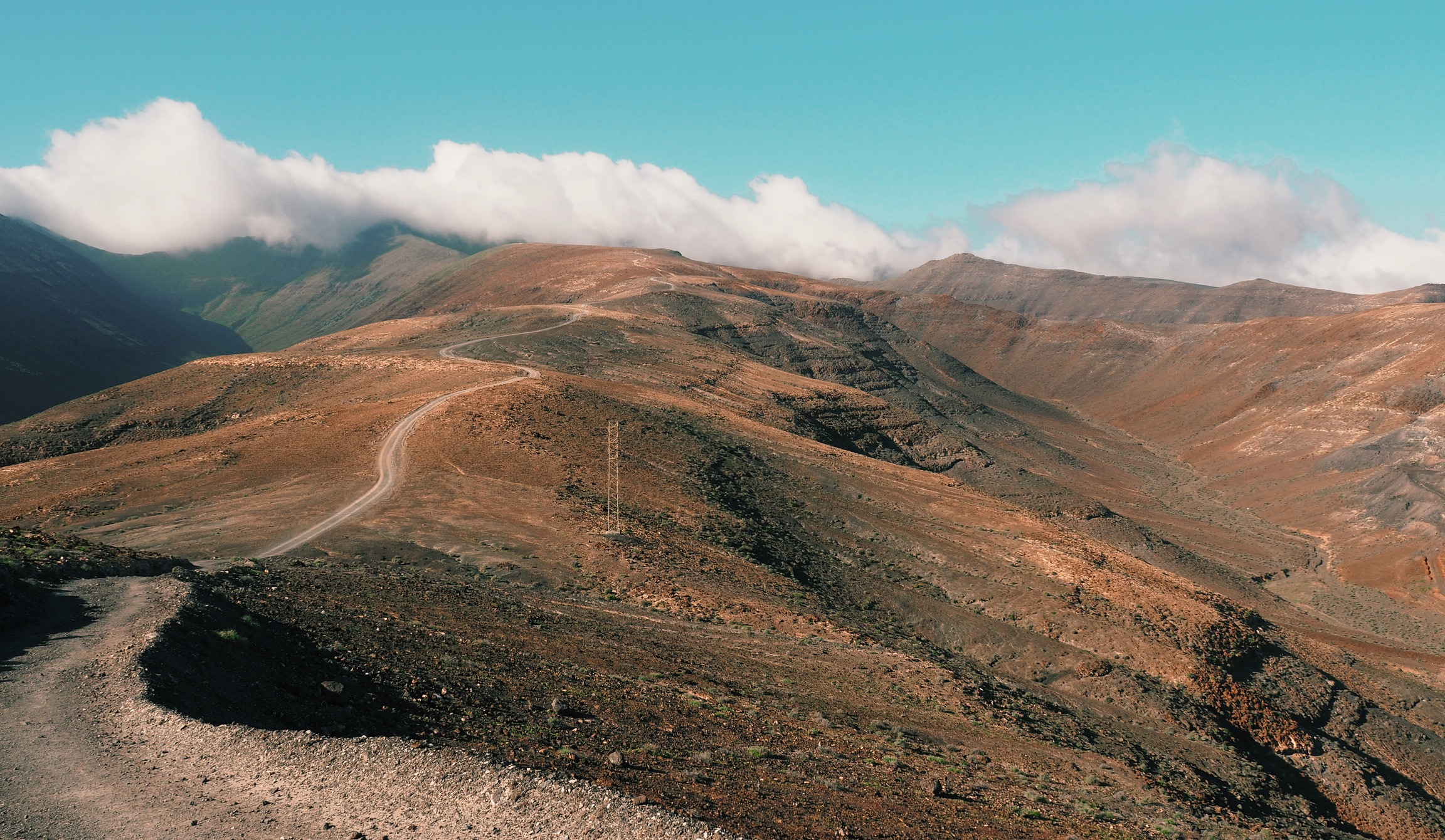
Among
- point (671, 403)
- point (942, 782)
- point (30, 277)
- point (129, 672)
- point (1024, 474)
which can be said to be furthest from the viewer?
point (30, 277)

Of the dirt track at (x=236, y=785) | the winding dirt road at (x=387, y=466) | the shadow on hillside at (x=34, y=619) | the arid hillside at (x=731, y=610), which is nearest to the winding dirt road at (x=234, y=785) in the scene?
the dirt track at (x=236, y=785)

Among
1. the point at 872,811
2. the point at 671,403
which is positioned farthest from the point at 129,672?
the point at 671,403

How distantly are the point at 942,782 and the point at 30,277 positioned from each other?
237750 millimetres

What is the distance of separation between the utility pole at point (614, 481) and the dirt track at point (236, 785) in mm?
25225

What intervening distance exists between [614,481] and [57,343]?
533 ft

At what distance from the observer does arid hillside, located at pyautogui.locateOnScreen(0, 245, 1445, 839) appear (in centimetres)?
1641

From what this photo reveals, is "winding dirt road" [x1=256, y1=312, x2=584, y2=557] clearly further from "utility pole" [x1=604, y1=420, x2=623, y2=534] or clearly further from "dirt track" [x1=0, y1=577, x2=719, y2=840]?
"dirt track" [x1=0, y1=577, x2=719, y2=840]

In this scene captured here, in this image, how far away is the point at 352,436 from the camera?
1855 inches

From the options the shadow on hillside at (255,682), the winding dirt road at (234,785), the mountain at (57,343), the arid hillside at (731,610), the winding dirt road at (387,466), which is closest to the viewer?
the winding dirt road at (234,785)

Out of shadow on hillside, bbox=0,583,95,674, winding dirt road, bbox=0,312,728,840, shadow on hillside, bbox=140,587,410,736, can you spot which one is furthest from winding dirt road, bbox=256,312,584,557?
winding dirt road, bbox=0,312,728,840

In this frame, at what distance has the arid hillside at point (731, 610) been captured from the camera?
16.4m

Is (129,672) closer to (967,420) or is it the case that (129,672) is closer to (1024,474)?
(1024,474)

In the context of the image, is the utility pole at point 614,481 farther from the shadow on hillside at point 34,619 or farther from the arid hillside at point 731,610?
the shadow on hillside at point 34,619

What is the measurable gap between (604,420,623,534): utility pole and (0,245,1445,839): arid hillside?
781 millimetres
